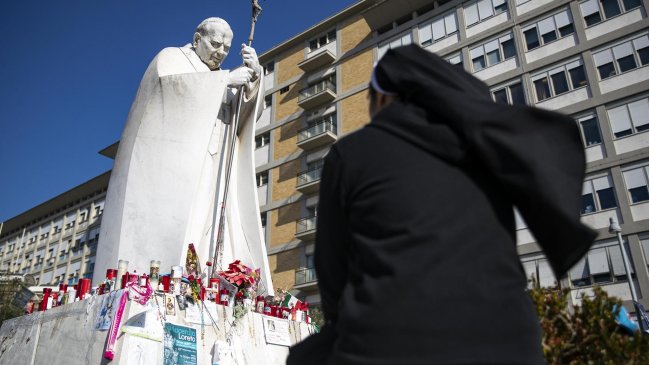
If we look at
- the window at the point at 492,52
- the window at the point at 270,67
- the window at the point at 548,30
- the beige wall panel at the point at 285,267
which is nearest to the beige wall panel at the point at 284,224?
the beige wall panel at the point at 285,267

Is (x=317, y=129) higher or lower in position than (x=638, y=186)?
higher

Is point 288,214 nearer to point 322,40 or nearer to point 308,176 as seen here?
point 308,176

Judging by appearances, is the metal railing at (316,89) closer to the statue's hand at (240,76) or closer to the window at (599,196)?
the window at (599,196)

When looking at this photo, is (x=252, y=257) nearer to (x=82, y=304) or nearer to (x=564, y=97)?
(x=82, y=304)

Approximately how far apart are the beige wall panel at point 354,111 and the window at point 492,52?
7.10 m

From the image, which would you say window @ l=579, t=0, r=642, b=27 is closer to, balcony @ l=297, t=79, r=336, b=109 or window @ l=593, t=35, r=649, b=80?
window @ l=593, t=35, r=649, b=80

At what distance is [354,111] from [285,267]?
10713mm

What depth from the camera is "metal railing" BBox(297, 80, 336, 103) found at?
35.8 metres

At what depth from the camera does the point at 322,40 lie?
3844cm

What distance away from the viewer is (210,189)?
292 inches

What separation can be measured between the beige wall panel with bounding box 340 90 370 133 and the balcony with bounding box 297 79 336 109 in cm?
124

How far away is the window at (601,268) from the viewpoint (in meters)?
21.5

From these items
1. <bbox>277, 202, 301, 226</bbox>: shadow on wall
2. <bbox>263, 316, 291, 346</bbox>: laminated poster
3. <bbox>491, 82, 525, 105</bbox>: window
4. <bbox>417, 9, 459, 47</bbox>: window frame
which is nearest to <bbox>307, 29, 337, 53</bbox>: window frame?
<bbox>417, 9, 459, 47</bbox>: window frame

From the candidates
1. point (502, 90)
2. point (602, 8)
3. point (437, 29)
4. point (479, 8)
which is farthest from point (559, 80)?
point (437, 29)
